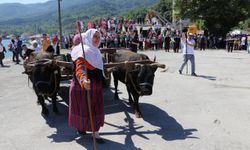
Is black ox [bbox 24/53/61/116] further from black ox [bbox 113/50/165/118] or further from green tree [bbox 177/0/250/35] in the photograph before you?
green tree [bbox 177/0/250/35]

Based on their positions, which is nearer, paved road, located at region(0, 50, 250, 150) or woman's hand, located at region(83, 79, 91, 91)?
woman's hand, located at region(83, 79, 91, 91)

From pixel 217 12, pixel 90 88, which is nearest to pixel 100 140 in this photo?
pixel 90 88

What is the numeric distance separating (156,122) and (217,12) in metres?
28.8

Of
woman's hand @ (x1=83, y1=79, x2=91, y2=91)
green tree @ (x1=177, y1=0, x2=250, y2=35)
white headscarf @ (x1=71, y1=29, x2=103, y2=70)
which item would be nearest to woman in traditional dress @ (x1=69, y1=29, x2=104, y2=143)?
white headscarf @ (x1=71, y1=29, x2=103, y2=70)

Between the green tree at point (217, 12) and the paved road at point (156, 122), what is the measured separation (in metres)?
23.5

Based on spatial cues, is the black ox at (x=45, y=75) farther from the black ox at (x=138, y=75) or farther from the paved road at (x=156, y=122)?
the black ox at (x=138, y=75)

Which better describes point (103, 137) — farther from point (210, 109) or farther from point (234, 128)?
point (210, 109)

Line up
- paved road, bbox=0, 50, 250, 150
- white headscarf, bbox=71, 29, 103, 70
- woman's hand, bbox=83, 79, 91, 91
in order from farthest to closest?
1. paved road, bbox=0, 50, 250, 150
2. white headscarf, bbox=71, 29, 103, 70
3. woman's hand, bbox=83, 79, 91, 91

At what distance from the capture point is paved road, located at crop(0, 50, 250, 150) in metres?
6.20

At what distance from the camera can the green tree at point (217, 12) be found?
111ft

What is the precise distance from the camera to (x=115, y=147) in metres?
6.03

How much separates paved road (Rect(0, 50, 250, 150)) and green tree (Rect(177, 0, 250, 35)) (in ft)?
77.1

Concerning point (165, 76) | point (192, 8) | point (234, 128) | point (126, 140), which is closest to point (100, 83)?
point (126, 140)

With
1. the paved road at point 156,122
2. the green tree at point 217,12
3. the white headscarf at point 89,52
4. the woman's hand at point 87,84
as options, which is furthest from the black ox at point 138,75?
the green tree at point 217,12
